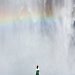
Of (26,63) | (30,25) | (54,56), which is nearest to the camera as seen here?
(26,63)

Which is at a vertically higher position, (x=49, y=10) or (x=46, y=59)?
(x=49, y=10)

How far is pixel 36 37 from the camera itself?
79.9 feet

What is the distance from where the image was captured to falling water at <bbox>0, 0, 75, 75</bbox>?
22234 mm

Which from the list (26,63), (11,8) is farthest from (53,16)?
(26,63)

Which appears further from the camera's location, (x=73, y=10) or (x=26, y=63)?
(x=73, y=10)

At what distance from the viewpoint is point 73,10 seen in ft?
83.9

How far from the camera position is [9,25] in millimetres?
24406

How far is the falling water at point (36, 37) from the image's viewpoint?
22234mm

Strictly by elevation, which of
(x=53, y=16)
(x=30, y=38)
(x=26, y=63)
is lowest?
(x=26, y=63)

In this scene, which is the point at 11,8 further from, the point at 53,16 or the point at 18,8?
the point at 53,16

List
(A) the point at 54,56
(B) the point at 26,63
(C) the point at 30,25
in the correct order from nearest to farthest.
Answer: (B) the point at 26,63
(A) the point at 54,56
(C) the point at 30,25

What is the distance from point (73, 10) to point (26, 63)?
286 inches

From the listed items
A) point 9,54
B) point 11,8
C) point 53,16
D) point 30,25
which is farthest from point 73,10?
point 9,54

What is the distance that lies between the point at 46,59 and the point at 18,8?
5554mm
